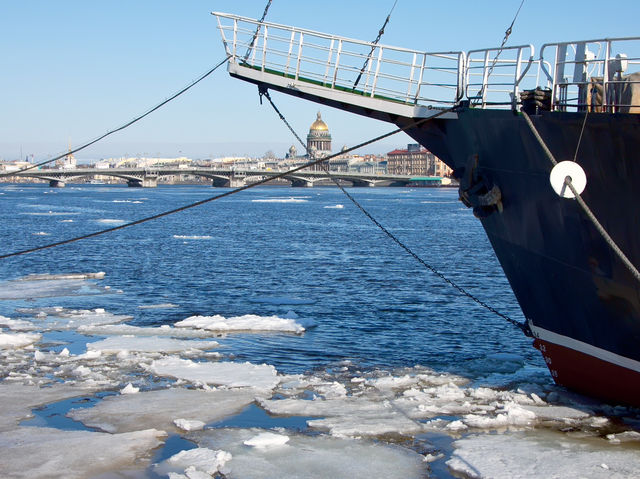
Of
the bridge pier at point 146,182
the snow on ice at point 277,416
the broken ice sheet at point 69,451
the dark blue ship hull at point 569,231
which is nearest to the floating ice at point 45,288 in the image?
the snow on ice at point 277,416

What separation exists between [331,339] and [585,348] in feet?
20.5

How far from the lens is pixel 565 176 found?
8688 mm

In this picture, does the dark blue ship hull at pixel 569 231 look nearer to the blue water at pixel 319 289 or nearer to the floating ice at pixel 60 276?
the blue water at pixel 319 289

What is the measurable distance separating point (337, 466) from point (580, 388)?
3965 millimetres

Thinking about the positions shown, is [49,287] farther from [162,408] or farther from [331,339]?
[162,408]

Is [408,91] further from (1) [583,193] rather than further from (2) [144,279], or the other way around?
(2) [144,279]

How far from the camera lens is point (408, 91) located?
11.5 m

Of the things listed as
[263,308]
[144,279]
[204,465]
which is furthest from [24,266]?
[204,465]

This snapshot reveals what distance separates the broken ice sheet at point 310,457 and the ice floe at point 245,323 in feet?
21.3

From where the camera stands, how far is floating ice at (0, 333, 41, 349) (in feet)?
45.7

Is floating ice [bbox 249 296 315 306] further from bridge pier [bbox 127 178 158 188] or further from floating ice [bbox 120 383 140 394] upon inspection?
bridge pier [bbox 127 178 158 188]

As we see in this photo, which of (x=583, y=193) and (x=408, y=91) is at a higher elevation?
(x=408, y=91)

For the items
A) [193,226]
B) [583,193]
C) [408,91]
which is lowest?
[193,226]

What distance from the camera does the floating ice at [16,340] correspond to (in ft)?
45.7
